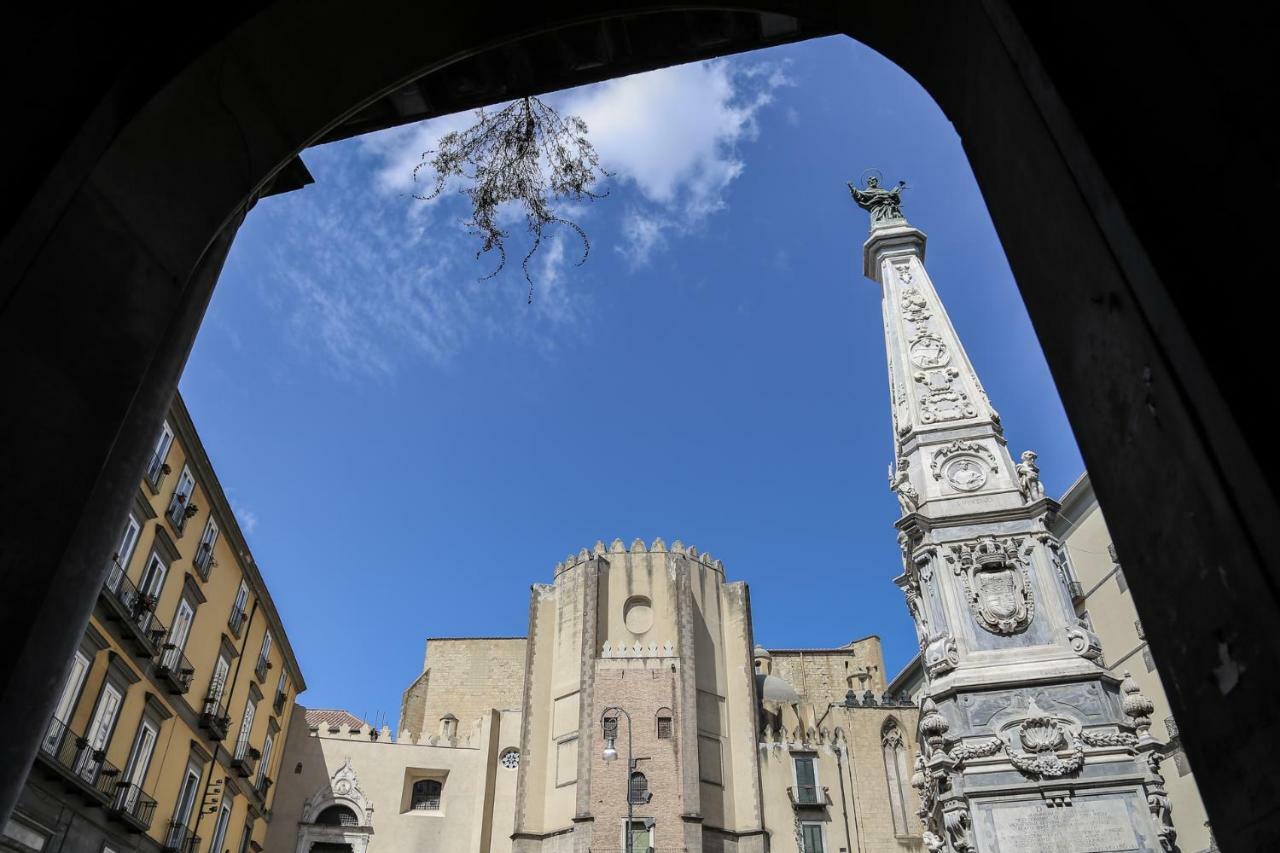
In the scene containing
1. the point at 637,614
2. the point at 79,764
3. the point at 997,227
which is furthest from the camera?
the point at 637,614

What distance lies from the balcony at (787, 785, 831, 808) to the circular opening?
10.4 m

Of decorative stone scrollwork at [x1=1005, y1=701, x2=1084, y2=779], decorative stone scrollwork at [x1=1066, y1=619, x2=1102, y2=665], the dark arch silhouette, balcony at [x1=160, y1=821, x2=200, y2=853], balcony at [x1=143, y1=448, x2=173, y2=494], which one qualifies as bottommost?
the dark arch silhouette

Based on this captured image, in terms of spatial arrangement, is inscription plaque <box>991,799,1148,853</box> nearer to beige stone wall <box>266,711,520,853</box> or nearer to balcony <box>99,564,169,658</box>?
balcony <box>99,564,169,658</box>

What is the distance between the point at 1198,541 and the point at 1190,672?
0.92 feet

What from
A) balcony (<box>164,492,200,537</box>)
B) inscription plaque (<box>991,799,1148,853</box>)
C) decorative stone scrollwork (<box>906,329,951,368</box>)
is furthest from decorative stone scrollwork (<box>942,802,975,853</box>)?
balcony (<box>164,492,200,537</box>)

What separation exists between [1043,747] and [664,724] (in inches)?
1213

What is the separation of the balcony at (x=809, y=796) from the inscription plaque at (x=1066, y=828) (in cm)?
3253

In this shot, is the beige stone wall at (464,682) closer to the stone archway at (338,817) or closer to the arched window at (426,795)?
the arched window at (426,795)

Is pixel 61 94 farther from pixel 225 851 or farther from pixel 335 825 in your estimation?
pixel 335 825

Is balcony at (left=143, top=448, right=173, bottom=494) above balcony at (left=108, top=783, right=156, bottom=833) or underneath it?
above

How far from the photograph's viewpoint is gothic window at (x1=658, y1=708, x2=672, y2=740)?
3897 cm

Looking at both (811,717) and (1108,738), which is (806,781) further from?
(1108,738)

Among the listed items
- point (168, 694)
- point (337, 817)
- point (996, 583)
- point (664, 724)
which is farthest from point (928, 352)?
point (337, 817)

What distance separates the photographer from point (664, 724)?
129 ft
